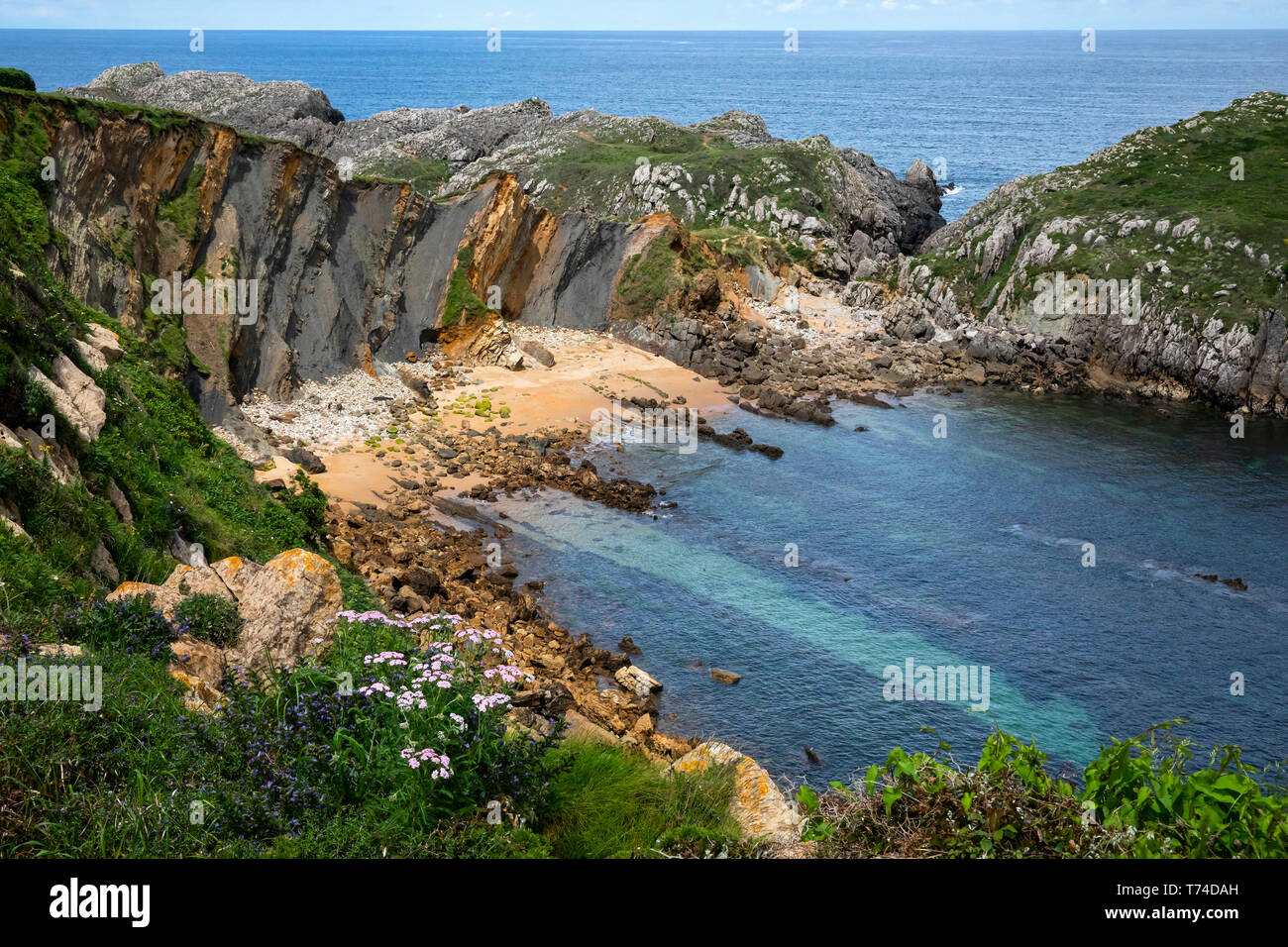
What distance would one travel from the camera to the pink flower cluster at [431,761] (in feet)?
24.3

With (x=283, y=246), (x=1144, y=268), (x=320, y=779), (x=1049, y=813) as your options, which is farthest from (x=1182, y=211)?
(x=320, y=779)

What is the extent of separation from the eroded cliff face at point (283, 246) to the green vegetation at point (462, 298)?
293 millimetres

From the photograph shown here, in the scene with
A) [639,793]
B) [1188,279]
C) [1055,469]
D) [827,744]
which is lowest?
[827,744]

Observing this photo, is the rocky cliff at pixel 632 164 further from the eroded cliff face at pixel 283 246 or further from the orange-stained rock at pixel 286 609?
the orange-stained rock at pixel 286 609

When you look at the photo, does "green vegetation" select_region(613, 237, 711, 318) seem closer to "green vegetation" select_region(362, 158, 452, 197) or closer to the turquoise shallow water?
the turquoise shallow water

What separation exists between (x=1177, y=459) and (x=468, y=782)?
45.9 meters

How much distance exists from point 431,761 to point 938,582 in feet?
87.7

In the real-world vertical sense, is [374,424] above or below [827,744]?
above

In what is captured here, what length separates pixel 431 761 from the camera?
7.77 m

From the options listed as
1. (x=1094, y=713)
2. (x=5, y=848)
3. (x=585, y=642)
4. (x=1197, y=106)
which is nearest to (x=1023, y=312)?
(x=1094, y=713)

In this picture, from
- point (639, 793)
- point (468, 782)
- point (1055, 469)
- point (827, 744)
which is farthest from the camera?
point (1055, 469)

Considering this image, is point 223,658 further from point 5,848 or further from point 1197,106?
point 1197,106

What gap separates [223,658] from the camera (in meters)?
11.0

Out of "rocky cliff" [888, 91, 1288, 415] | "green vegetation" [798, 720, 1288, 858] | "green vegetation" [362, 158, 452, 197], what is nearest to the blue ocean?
"rocky cliff" [888, 91, 1288, 415]
